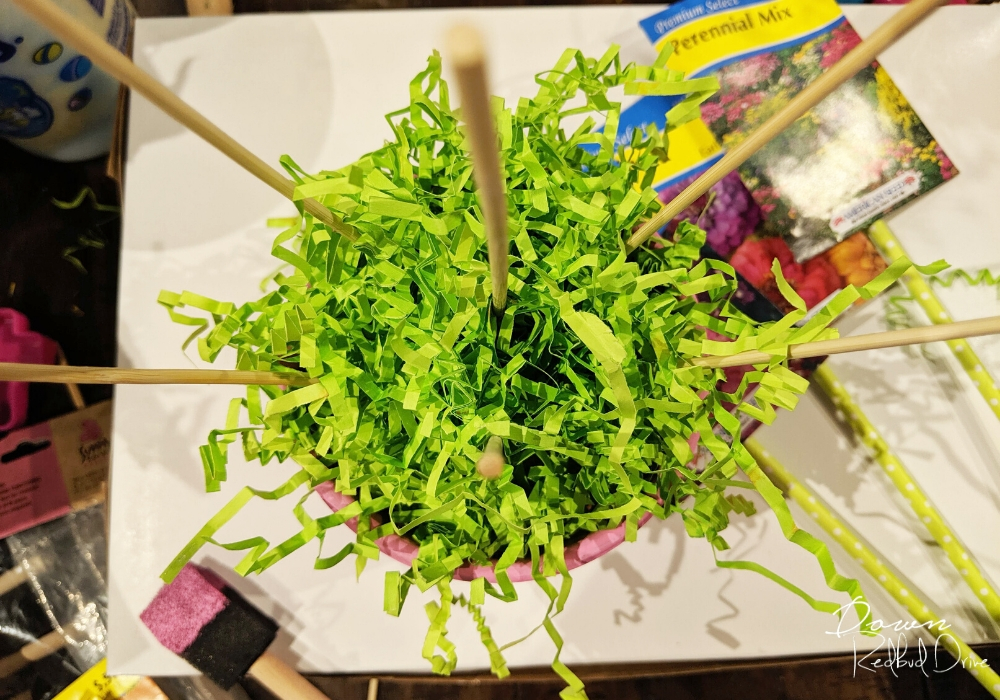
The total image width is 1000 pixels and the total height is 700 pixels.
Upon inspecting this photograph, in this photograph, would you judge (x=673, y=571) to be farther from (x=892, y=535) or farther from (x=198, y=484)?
(x=198, y=484)

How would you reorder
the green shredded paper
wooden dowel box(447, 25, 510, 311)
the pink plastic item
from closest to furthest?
1. wooden dowel box(447, 25, 510, 311)
2. the green shredded paper
3. the pink plastic item

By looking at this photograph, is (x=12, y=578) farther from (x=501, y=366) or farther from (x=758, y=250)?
(x=758, y=250)

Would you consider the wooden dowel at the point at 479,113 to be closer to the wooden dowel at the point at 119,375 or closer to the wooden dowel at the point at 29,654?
the wooden dowel at the point at 119,375

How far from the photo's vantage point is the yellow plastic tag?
0.68 meters

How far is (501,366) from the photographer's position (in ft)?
1.06

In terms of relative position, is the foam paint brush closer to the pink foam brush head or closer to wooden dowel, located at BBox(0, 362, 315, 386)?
the pink foam brush head

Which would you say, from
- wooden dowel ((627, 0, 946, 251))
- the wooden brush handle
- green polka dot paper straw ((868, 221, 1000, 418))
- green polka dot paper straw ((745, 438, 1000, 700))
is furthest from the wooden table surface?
wooden dowel ((627, 0, 946, 251))

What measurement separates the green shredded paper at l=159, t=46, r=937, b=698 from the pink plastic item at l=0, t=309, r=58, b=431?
457 mm

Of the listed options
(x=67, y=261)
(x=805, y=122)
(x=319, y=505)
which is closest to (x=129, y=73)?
(x=319, y=505)

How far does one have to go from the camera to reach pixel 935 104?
1.76 feet

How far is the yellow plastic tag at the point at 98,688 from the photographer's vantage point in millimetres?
679

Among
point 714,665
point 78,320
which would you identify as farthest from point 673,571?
point 78,320

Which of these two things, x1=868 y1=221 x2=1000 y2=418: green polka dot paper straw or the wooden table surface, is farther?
Answer: the wooden table surface

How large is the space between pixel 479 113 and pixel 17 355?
756mm
